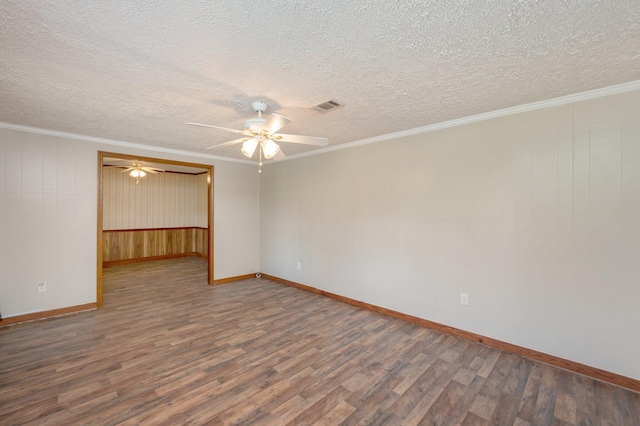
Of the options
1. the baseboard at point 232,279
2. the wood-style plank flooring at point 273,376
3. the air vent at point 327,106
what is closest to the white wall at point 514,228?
the wood-style plank flooring at point 273,376

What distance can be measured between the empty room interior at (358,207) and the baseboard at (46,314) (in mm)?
19

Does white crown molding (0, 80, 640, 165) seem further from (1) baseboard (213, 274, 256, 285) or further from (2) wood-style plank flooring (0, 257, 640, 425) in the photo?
(2) wood-style plank flooring (0, 257, 640, 425)

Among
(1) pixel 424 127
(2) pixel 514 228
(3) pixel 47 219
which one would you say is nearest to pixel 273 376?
(2) pixel 514 228

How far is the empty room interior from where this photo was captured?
5.49ft

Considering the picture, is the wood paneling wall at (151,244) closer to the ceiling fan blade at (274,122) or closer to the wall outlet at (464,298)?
the ceiling fan blade at (274,122)

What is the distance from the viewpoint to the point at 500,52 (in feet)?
5.99

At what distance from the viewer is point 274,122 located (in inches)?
90.3

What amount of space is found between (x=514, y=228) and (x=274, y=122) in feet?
8.81

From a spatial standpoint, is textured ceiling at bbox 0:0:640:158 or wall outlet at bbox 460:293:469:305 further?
wall outlet at bbox 460:293:469:305

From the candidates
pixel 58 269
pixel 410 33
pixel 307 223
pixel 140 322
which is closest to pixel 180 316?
pixel 140 322

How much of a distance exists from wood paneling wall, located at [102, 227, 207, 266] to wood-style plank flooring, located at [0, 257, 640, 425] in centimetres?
389

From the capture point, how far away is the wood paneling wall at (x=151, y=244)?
707 centimetres

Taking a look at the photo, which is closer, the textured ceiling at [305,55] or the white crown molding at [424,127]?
the textured ceiling at [305,55]

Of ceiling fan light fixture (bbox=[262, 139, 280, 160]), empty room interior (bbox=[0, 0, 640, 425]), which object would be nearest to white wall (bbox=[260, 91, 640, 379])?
empty room interior (bbox=[0, 0, 640, 425])
